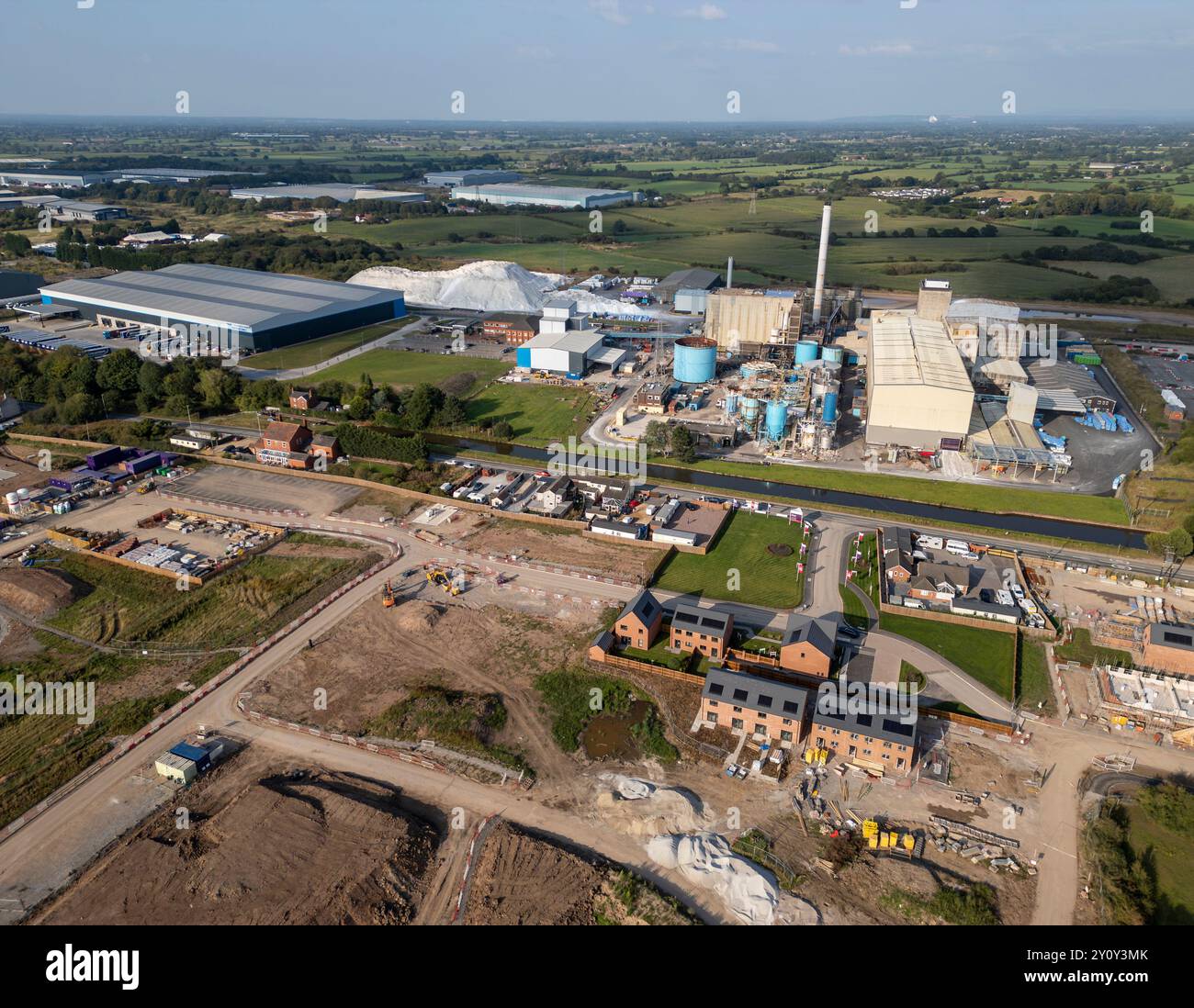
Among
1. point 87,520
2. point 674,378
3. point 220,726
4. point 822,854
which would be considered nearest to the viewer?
point 822,854

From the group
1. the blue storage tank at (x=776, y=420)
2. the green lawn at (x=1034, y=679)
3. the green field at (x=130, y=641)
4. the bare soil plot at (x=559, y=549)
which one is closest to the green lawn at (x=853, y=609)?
the green lawn at (x=1034, y=679)

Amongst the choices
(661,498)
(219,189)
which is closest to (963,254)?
(661,498)

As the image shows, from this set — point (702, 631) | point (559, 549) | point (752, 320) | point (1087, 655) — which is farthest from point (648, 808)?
A: point (752, 320)

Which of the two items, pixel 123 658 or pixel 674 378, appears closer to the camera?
pixel 123 658

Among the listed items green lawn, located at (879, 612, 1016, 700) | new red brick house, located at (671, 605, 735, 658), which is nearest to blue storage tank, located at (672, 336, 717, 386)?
green lawn, located at (879, 612, 1016, 700)

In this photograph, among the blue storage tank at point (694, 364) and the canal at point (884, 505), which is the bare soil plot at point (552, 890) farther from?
the blue storage tank at point (694, 364)
